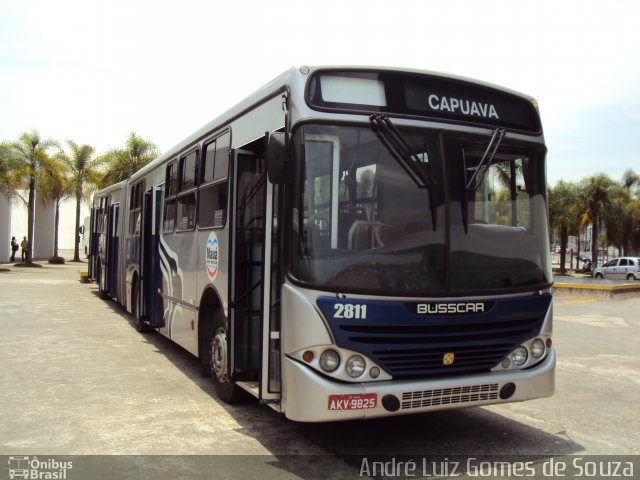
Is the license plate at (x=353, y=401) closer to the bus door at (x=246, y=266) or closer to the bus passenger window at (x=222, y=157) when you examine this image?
the bus door at (x=246, y=266)

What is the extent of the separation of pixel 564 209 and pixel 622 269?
775 cm

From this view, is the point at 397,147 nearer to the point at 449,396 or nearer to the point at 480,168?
the point at 480,168

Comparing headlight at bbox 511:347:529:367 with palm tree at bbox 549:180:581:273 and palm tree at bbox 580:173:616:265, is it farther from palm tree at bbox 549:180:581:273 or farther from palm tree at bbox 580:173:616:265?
palm tree at bbox 580:173:616:265

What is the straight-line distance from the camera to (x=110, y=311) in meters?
14.9

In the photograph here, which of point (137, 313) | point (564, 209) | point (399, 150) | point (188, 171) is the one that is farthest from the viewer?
point (564, 209)

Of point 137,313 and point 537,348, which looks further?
point 137,313

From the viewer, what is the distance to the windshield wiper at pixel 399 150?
15.8ft

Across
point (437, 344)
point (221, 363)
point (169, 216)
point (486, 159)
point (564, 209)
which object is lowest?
point (221, 363)

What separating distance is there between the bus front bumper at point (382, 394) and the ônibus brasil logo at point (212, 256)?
205 cm

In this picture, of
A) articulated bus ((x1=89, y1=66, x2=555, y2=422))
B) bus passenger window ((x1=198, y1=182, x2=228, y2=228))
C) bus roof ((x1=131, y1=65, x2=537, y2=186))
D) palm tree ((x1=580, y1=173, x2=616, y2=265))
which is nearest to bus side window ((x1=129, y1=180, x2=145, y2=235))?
bus passenger window ((x1=198, y1=182, x2=228, y2=228))

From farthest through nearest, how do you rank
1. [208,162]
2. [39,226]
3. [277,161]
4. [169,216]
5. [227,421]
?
1. [39,226]
2. [169,216]
3. [208,162]
4. [227,421]
5. [277,161]

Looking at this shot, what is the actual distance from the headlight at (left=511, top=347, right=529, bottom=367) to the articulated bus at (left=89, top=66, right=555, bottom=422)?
0.01 metres

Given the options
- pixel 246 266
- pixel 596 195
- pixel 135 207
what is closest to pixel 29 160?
pixel 135 207

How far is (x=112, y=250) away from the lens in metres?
15.2
